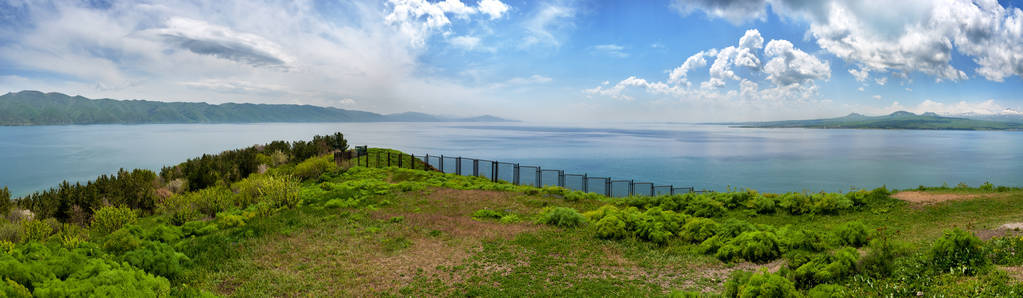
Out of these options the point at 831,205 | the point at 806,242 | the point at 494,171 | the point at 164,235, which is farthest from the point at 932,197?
the point at 164,235

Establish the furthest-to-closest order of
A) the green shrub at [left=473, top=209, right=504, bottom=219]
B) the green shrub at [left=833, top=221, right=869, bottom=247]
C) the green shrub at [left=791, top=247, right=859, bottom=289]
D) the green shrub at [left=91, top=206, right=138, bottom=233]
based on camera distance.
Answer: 1. the green shrub at [left=473, top=209, right=504, bottom=219]
2. the green shrub at [left=91, top=206, right=138, bottom=233]
3. the green shrub at [left=833, top=221, right=869, bottom=247]
4. the green shrub at [left=791, top=247, right=859, bottom=289]

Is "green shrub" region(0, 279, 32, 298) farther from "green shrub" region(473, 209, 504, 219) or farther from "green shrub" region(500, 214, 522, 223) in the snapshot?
"green shrub" region(473, 209, 504, 219)

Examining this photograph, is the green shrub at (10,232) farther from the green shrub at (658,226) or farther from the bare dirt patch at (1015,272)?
the bare dirt patch at (1015,272)

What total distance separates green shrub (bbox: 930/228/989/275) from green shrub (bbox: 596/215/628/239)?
5.07 m

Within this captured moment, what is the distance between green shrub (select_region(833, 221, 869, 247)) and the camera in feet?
25.7

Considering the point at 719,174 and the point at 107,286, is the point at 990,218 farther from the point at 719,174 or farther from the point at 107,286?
the point at 719,174

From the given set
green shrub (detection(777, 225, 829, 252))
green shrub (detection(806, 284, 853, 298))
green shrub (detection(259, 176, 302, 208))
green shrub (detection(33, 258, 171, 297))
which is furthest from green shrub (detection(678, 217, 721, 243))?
green shrub (detection(259, 176, 302, 208))

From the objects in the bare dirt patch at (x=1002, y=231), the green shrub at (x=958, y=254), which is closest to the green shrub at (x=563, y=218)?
the green shrub at (x=958, y=254)

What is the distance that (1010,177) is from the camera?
52688 millimetres

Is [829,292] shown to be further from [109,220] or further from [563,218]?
[109,220]

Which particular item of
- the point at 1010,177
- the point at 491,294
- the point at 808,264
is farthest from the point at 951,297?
the point at 1010,177

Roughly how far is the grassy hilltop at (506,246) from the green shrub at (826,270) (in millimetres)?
18

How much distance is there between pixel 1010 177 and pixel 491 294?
253ft

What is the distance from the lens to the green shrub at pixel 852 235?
25.7ft
